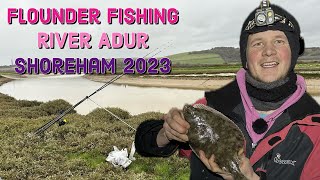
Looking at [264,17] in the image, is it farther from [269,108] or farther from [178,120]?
[178,120]

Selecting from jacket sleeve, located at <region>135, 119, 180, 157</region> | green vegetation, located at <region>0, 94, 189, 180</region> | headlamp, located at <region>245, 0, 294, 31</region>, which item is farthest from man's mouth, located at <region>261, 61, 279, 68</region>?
green vegetation, located at <region>0, 94, 189, 180</region>

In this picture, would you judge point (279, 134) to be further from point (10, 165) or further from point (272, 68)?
point (10, 165)

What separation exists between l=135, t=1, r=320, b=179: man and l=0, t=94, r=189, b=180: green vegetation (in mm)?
8806

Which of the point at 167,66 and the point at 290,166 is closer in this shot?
the point at 290,166

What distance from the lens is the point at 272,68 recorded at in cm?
364

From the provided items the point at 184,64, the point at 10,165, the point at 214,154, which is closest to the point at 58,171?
the point at 10,165

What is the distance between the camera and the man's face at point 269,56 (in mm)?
3623

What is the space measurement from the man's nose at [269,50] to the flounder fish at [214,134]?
798 mm

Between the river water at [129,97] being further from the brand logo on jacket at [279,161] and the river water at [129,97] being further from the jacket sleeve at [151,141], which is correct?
the brand logo on jacket at [279,161]

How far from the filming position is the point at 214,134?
136 inches

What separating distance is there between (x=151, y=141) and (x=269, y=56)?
1673 mm

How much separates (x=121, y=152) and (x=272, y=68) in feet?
36.4

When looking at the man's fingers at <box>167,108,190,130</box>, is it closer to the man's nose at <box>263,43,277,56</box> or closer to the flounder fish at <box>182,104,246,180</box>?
the flounder fish at <box>182,104,246,180</box>

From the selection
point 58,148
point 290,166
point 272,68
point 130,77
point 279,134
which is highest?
point 272,68
